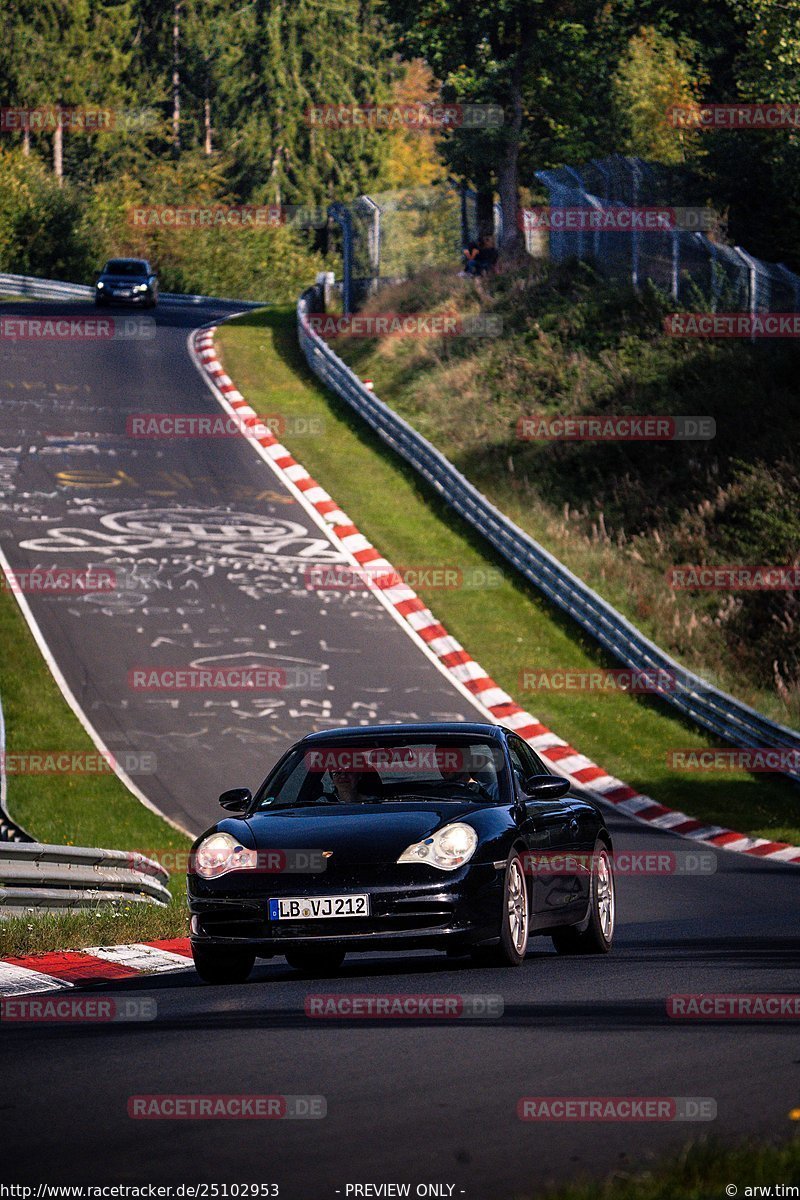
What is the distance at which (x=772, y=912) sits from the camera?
559 inches

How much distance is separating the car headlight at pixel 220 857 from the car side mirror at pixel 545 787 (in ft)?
5.57

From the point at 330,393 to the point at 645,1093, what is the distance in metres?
35.1

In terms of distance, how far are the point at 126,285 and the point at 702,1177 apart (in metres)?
51.6

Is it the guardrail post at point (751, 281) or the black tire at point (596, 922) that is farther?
the guardrail post at point (751, 281)

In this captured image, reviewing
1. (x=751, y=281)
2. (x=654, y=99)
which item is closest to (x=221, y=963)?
(x=751, y=281)

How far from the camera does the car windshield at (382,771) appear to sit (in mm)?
10469

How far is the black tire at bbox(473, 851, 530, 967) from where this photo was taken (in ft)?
31.7

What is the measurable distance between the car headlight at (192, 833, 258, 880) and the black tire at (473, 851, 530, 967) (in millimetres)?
1350

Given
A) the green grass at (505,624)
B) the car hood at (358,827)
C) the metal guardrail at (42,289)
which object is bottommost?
the green grass at (505,624)

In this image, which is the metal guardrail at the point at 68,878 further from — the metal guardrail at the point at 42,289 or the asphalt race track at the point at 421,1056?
the metal guardrail at the point at 42,289

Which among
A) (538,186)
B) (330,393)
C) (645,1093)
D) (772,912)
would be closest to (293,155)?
(538,186)

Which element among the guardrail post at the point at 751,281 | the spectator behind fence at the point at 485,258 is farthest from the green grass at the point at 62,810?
the spectator behind fence at the point at 485,258

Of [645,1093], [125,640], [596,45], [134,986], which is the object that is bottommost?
[125,640]

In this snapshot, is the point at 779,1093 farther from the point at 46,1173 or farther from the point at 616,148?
the point at 616,148
